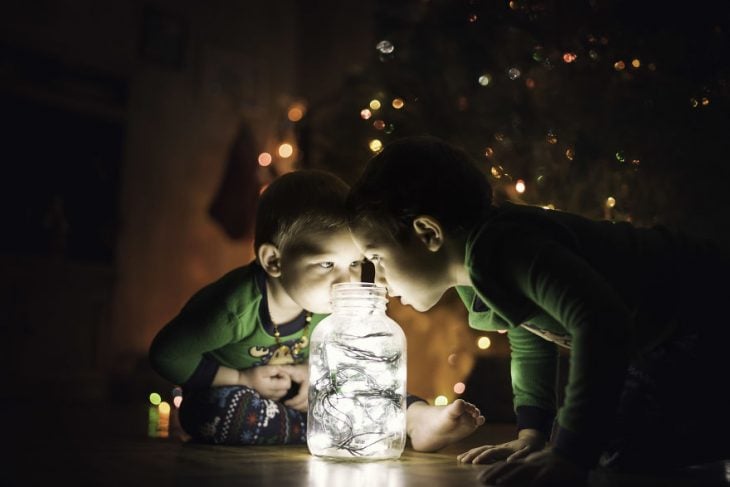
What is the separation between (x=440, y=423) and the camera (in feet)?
4.04

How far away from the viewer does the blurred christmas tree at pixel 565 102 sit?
1.73 m

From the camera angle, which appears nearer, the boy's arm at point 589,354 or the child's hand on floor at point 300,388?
the boy's arm at point 589,354

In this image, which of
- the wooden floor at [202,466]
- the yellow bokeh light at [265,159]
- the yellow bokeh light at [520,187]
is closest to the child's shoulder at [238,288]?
the wooden floor at [202,466]

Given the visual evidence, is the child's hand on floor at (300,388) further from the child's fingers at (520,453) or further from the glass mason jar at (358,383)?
the child's fingers at (520,453)

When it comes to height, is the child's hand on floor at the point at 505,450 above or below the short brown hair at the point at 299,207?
below

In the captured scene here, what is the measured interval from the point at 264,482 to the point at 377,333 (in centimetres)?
34

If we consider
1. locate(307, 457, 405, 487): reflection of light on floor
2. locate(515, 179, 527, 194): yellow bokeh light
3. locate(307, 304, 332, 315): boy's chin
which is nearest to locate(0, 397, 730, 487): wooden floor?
locate(307, 457, 405, 487): reflection of light on floor

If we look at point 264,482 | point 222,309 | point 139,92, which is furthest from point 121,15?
point 264,482

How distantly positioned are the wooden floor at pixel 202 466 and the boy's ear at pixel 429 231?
0.32 meters

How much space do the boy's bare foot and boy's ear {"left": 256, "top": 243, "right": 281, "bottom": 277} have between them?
349 millimetres

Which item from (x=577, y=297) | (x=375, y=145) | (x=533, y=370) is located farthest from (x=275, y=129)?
(x=577, y=297)

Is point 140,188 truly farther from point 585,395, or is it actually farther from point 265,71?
point 585,395

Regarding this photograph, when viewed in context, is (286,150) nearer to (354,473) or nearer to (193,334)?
(193,334)

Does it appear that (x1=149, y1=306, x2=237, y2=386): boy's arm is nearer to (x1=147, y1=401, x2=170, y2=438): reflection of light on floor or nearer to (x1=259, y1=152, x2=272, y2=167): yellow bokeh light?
(x1=147, y1=401, x2=170, y2=438): reflection of light on floor
